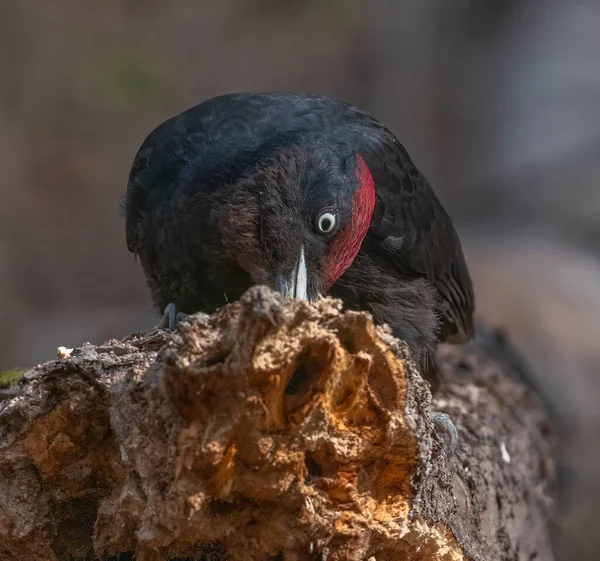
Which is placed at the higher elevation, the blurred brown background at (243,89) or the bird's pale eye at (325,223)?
the blurred brown background at (243,89)

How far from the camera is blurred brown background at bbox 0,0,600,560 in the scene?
6.03 meters

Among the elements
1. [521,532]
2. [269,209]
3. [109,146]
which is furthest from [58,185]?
[521,532]

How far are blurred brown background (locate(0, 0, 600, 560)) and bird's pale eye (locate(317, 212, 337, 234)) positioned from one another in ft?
10.2

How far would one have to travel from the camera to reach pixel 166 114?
637cm

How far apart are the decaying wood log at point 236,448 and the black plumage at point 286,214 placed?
83cm

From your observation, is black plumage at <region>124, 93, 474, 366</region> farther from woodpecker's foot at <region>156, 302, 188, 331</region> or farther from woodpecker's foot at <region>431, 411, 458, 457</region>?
woodpecker's foot at <region>431, 411, 458, 457</region>

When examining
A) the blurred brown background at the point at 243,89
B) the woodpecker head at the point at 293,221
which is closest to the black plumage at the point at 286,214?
the woodpecker head at the point at 293,221

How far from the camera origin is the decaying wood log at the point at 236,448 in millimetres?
1235

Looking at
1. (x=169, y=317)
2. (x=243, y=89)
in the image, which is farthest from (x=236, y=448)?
(x=243, y=89)

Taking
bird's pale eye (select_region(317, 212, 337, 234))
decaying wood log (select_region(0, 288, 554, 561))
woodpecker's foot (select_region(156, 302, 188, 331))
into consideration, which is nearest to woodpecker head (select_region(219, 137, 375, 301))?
bird's pale eye (select_region(317, 212, 337, 234))

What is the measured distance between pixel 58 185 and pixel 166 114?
980 millimetres

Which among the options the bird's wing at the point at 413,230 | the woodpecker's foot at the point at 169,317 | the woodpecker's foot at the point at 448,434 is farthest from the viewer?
the bird's wing at the point at 413,230

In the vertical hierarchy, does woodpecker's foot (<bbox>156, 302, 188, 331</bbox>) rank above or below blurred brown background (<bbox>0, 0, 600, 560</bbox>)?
below

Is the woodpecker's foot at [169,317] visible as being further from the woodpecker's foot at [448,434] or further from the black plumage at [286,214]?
the woodpecker's foot at [448,434]
